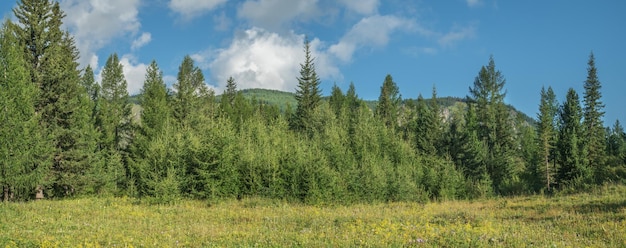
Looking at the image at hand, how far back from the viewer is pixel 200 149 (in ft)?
83.7

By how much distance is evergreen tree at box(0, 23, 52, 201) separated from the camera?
22.9 m

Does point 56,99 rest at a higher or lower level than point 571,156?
higher

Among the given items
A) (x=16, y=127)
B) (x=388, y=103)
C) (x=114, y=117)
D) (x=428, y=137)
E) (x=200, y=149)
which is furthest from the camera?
(x=388, y=103)

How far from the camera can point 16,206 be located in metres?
18.3

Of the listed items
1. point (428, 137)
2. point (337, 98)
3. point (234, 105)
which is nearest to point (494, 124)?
point (428, 137)

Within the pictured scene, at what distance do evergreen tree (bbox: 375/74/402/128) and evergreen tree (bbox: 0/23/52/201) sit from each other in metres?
45.2

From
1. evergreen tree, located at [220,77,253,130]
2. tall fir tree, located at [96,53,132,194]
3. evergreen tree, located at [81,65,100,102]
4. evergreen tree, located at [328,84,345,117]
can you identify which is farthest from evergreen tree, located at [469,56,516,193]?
evergreen tree, located at [81,65,100,102]

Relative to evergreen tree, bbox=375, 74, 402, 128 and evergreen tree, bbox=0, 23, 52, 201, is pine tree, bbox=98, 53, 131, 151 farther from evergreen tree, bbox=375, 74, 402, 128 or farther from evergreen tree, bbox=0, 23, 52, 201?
evergreen tree, bbox=375, 74, 402, 128

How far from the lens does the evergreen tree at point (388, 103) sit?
65.7 meters

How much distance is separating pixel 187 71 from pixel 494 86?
4842cm

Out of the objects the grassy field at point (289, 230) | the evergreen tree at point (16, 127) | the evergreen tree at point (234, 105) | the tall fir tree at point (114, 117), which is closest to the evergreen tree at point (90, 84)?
the tall fir tree at point (114, 117)

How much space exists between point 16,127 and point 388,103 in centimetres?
5358

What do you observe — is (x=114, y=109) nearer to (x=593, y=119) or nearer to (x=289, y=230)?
(x=289, y=230)

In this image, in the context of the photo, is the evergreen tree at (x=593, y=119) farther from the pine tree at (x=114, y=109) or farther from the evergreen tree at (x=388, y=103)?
the pine tree at (x=114, y=109)
